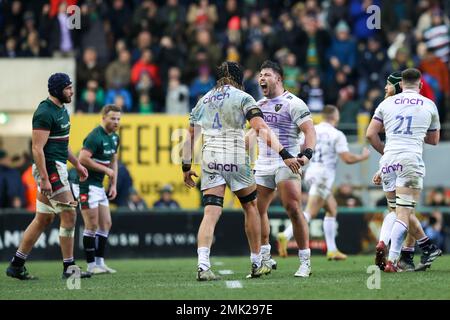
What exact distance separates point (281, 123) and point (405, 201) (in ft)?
5.62

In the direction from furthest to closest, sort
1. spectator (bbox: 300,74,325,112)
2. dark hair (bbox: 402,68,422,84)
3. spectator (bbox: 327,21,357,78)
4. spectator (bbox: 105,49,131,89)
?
spectator (bbox: 327,21,357,78), spectator (bbox: 105,49,131,89), spectator (bbox: 300,74,325,112), dark hair (bbox: 402,68,422,84)

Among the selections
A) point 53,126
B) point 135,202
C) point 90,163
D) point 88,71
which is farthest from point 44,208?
point 88,71

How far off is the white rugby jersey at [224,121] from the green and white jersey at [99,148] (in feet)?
9.47

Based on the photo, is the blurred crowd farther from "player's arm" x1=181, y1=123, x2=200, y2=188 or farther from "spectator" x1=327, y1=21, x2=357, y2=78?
"player's arm" x1=181, y1=123, x2=200, y2=188

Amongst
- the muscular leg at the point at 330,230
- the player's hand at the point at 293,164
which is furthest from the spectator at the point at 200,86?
the player's hand at the point at 293,164

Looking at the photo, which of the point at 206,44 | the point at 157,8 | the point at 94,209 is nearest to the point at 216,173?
the point at 94,209

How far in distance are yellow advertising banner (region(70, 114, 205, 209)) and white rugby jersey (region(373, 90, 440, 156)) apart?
9.67 metres

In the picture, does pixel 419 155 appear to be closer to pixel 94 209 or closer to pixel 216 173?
pixel 216 173

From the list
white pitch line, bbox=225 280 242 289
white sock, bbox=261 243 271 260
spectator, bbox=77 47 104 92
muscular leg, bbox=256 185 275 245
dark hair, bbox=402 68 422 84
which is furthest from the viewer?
spectator, bbox=77 47 104 92

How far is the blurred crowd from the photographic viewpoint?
81.0ft

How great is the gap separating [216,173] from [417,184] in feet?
7.84

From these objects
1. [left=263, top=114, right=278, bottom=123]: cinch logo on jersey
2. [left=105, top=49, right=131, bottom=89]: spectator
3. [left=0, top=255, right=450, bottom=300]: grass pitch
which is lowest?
[left=0, top=255, right=450, bottom=300]: grass pitch

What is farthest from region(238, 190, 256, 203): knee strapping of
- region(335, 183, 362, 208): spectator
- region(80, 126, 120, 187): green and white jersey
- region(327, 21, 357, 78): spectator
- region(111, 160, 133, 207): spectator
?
region(327, 21, 357, 78): spectator

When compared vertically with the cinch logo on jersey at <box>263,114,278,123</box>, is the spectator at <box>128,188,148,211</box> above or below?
below
